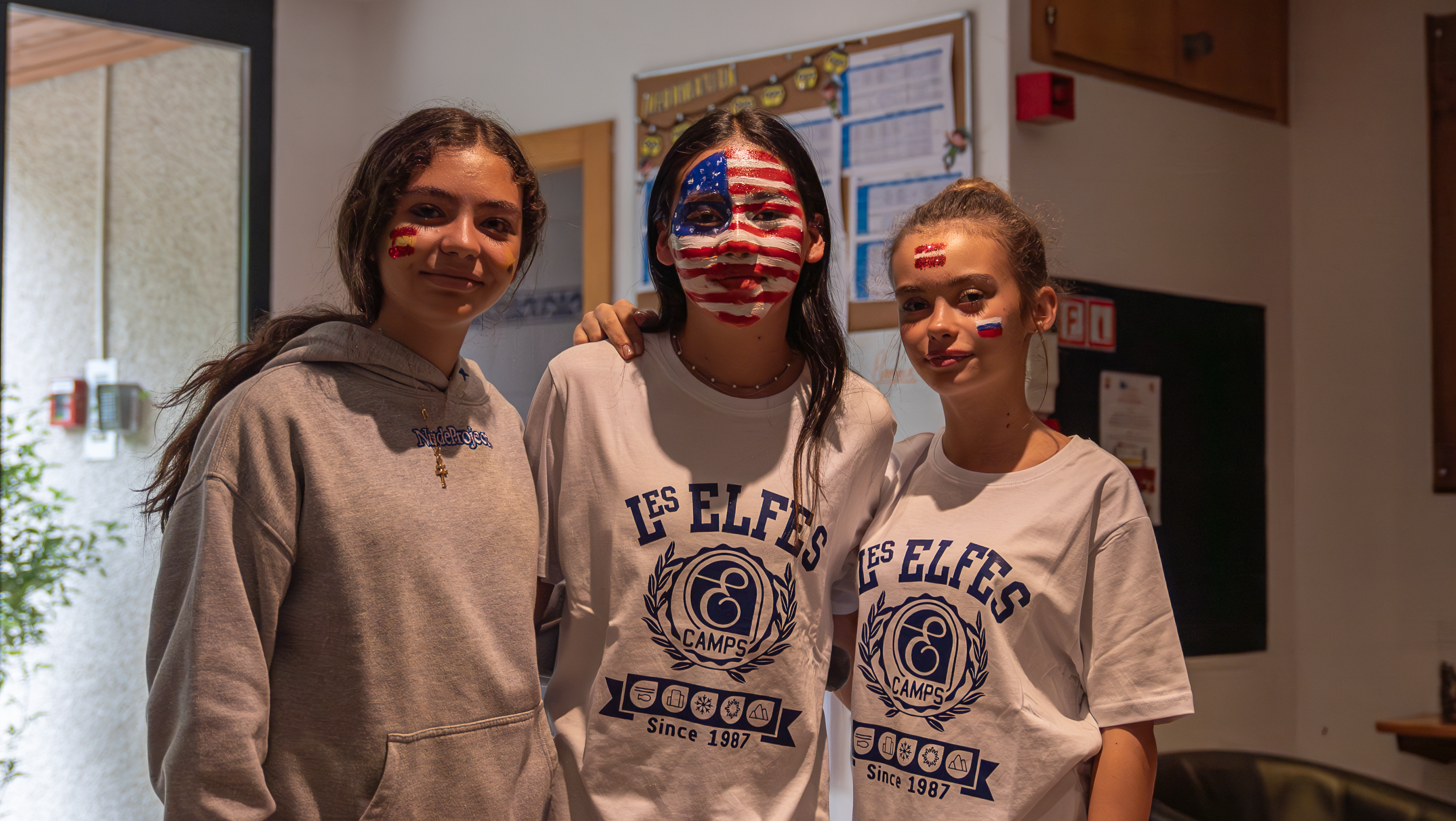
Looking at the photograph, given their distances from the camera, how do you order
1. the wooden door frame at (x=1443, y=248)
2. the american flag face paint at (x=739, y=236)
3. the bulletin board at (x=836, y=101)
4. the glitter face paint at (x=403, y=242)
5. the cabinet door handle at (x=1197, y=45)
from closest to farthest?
the glitter face paint at (x=403, y=242)
the american flag face paint at (x=739, y=236)
the wooden door frame at (x=1443, y=248)
the bulletin board at (x=836, y=101)
the cabinet door handle at (x=1197, y=45)

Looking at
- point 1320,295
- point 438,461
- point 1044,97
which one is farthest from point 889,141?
point 438,461

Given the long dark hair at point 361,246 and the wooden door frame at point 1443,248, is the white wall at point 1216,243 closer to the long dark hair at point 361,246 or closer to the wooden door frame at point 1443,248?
the wooden door frame at point 1443,248

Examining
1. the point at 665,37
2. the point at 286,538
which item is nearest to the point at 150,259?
the point at 665,37

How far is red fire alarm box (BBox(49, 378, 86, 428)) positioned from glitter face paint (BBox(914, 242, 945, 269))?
294cm

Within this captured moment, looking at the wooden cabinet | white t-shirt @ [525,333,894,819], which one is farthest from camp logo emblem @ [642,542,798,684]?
the wooden cabinet

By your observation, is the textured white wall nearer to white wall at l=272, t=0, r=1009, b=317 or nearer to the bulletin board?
white wall at l=272, t=0, r=1009, b=317

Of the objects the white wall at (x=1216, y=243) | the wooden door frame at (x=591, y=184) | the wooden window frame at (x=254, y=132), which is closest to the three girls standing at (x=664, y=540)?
the white wall at (x=1216, y=243)

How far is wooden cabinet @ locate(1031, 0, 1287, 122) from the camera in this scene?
2.95 m

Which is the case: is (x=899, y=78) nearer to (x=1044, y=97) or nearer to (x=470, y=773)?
(x=1044, y=97)

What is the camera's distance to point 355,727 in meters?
1.23

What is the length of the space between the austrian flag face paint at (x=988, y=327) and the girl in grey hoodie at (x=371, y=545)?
Answer: 0.59m

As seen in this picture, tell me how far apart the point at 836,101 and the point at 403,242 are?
194cm

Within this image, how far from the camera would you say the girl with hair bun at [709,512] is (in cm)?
140

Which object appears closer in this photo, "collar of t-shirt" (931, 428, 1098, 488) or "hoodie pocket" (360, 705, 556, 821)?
"hoodie pocket" (360, 705, 556, 821)
